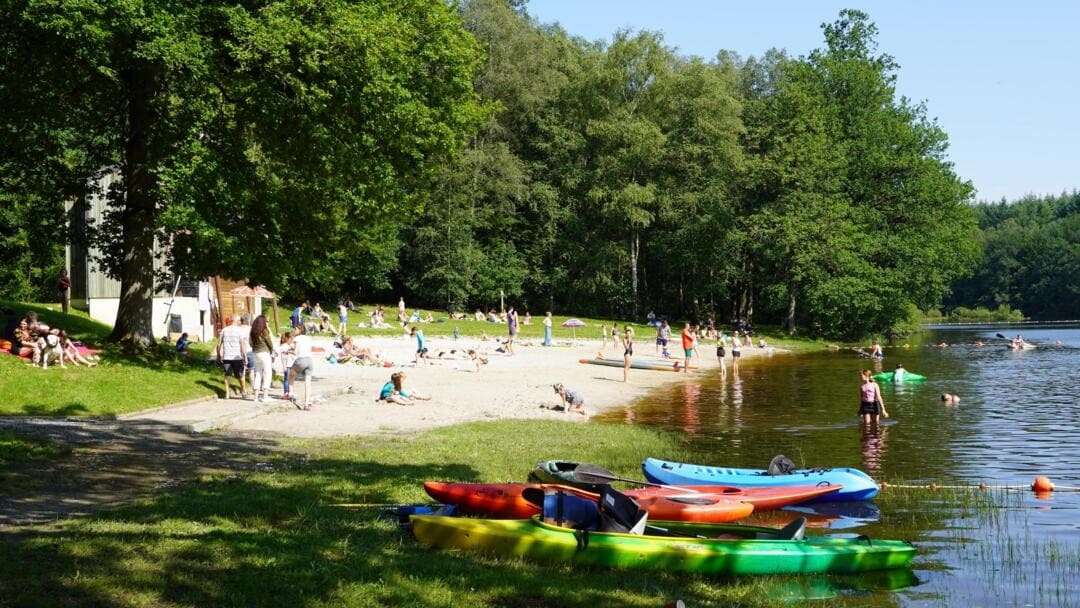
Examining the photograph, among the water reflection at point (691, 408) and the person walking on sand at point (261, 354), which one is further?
the water reflection at point (691, 408)

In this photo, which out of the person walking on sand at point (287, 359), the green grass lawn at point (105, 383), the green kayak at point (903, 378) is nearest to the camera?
the green grass lawn at point (105, 383)

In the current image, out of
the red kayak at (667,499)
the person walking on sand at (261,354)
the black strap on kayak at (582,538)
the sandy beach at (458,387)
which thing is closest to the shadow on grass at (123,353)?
the sandy beach at (458,387)

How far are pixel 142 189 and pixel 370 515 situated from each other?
16.5 meters

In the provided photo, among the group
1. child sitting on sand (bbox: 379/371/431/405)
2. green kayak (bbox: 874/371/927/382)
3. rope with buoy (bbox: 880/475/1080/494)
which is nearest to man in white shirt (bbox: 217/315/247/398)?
child sitting on sand (bbox: 379/371/431/405)

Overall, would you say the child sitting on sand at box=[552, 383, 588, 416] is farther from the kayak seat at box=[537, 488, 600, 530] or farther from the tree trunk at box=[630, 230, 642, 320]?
the tree trunk at box=[630, 230, 642, 320]

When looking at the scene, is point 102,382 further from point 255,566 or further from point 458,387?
point 255,566

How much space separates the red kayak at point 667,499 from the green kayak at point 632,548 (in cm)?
83

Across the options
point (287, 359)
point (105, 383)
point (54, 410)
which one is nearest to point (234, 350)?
point (287, 359)

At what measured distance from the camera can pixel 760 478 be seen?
14477 millimetres

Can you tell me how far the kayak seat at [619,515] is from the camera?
9680 mm

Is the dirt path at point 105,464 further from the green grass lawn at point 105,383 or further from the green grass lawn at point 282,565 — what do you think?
the green grass lawn at point 105,383

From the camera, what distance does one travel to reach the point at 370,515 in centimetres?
1027

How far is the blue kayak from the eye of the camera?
1403 cm

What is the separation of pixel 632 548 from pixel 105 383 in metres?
15.0
